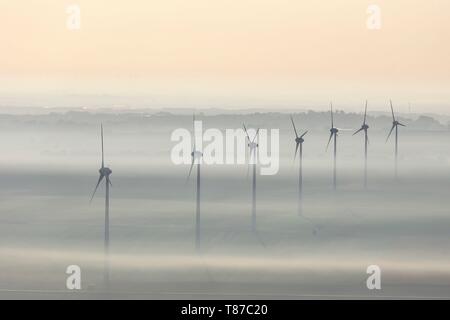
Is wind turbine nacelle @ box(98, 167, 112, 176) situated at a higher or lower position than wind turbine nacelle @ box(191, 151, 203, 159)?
lower

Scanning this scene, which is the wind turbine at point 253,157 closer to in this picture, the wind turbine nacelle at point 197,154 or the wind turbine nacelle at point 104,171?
the wind turbine nacelle at point 197,154

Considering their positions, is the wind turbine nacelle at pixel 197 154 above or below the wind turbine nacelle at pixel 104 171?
above

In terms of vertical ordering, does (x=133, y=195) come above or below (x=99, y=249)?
above

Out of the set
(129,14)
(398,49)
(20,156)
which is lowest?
(20,156)

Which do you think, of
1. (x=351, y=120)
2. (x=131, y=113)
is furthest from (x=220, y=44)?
(x=351, y=120)

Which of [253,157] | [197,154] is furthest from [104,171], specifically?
[253,157]

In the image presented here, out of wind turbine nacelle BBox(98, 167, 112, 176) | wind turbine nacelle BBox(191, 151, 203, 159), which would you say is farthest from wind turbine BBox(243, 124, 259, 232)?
wind turbine nacelle BBox(98, 167, 112, 176)

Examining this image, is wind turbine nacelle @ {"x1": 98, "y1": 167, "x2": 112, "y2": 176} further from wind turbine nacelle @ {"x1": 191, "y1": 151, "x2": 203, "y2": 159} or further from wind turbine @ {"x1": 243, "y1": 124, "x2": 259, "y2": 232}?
wind turbine @ {"x1": 243, "y1": 124, "x2": 259, "y2": 232}

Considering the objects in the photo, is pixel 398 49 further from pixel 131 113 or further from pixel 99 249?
pixel 99 249

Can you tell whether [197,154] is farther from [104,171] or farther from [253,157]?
[104,171]

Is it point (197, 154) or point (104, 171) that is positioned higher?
point (197, 154)

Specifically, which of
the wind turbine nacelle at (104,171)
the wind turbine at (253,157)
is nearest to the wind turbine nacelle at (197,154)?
the wind turbine at (253,157)
